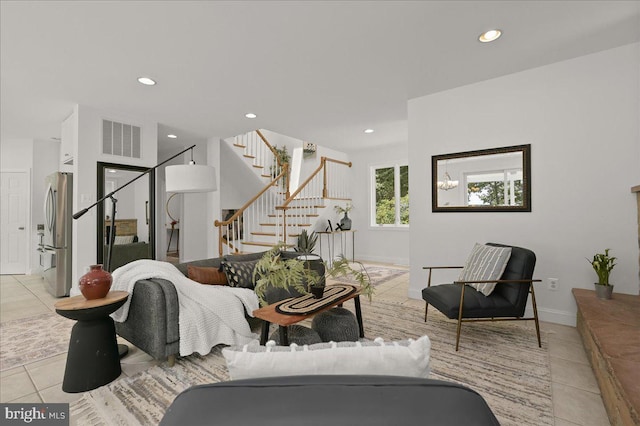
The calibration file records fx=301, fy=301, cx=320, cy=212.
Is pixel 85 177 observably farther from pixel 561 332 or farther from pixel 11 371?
pixel 561 332

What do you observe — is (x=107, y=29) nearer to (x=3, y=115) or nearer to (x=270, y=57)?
(x=270, y=57)

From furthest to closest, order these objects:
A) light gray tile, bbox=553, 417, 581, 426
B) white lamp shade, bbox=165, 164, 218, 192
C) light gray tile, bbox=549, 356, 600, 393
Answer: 1. white lamp shade, bbox=165, 164, 218, 192
2. light gray tile, bbox=549, 356, 600, 393
3. light gray tile, bbox=553, 417, 581, 426

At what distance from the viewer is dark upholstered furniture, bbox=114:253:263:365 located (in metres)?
2.06

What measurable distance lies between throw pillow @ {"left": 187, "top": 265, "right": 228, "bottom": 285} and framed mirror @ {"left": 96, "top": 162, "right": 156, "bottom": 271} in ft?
6.92

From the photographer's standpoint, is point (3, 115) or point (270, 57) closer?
point (270, 57)

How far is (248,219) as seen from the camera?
6.19 metres

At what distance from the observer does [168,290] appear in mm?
2117

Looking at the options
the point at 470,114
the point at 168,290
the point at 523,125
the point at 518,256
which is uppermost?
the point at 470,114

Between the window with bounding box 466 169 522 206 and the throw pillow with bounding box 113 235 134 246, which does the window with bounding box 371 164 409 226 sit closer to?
the window with bounding box 466 169 522 206

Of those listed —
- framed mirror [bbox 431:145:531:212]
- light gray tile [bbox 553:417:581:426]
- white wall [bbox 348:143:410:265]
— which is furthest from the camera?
white wall [bbox 348:143:410:265]

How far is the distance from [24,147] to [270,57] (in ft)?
19.1

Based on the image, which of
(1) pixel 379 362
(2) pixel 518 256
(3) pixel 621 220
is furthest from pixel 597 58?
(1) pixel 379 362

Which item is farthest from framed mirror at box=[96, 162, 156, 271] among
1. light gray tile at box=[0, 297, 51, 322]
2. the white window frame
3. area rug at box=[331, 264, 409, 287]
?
the white window frame

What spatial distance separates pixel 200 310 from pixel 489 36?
3259mm
